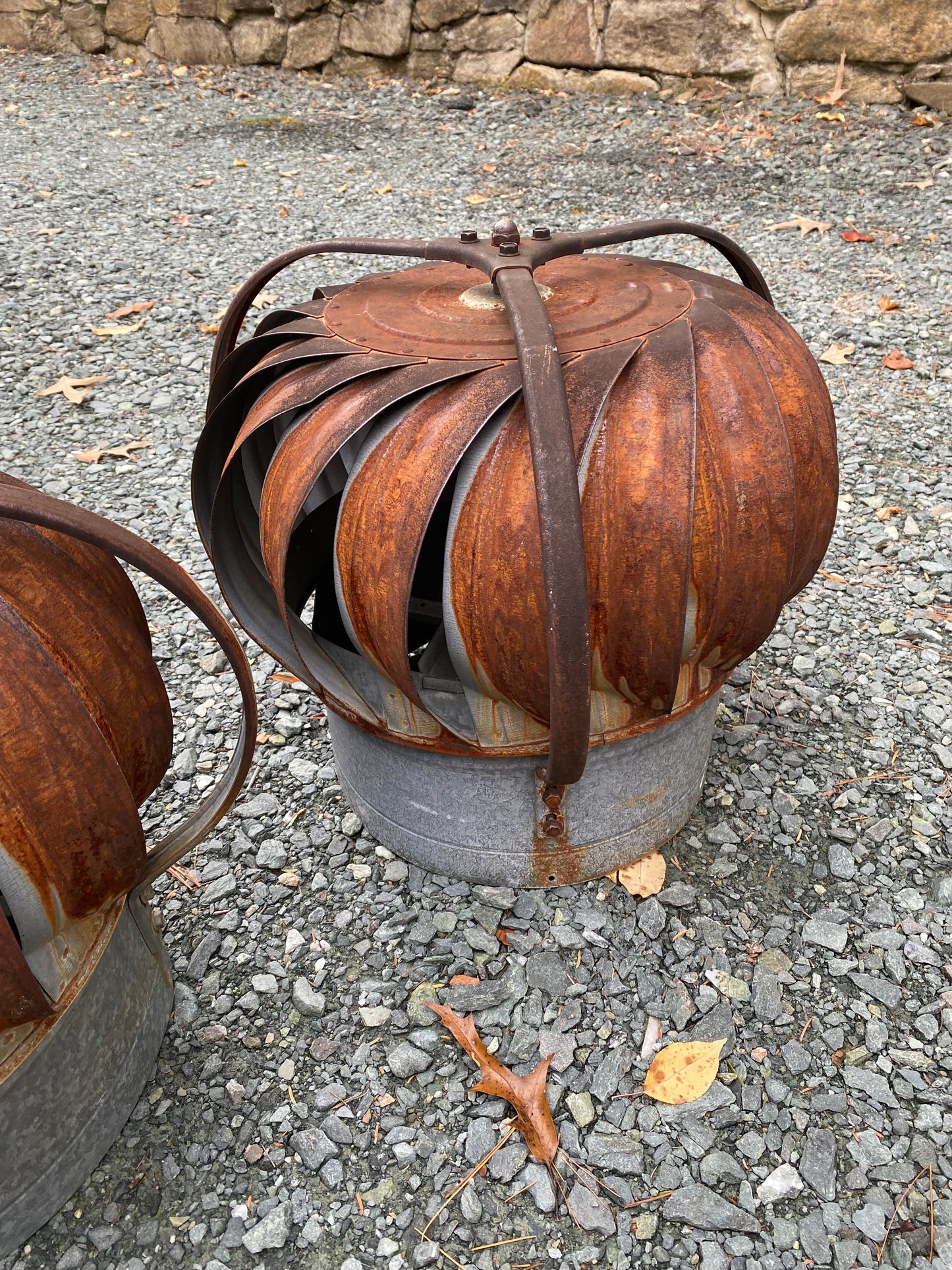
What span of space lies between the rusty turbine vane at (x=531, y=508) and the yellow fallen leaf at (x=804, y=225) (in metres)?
3.79

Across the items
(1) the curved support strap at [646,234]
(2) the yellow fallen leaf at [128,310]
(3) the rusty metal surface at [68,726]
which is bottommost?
(2) the yellow fallen leaf at [128,310]

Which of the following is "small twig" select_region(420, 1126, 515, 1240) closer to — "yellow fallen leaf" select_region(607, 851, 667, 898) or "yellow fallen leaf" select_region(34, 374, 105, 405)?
"yellow fallen leaf" select_region(607, 851, 667, 898)

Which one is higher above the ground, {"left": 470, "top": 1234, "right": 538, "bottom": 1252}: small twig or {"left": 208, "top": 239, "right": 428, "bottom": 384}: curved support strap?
{"left": 208, "top": 239, "right": 428, "bottom": 384}: curved support strap

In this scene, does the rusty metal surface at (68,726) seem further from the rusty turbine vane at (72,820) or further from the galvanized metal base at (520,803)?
the galvanized metal base at (520,803)

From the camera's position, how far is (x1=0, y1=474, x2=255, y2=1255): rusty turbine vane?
1.38 meters

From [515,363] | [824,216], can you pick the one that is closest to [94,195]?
[824,216]

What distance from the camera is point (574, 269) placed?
7.20ft

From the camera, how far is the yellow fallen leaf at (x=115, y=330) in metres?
5.05

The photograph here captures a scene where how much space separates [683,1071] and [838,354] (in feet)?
11.8

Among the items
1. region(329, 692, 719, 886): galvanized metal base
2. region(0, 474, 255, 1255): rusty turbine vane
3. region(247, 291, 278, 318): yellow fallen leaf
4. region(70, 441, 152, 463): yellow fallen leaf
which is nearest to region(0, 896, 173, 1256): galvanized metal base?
region(0, 474, 255, 1255): rusty turbine vane

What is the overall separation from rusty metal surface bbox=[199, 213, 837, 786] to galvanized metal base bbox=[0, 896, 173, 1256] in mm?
645

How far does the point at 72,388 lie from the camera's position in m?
4.59

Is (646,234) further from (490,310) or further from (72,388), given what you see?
(72,388)

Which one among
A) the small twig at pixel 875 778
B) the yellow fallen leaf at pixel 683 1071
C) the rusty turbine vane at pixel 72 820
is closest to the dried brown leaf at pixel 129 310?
the rusty turbine vane at pixel 72 820
